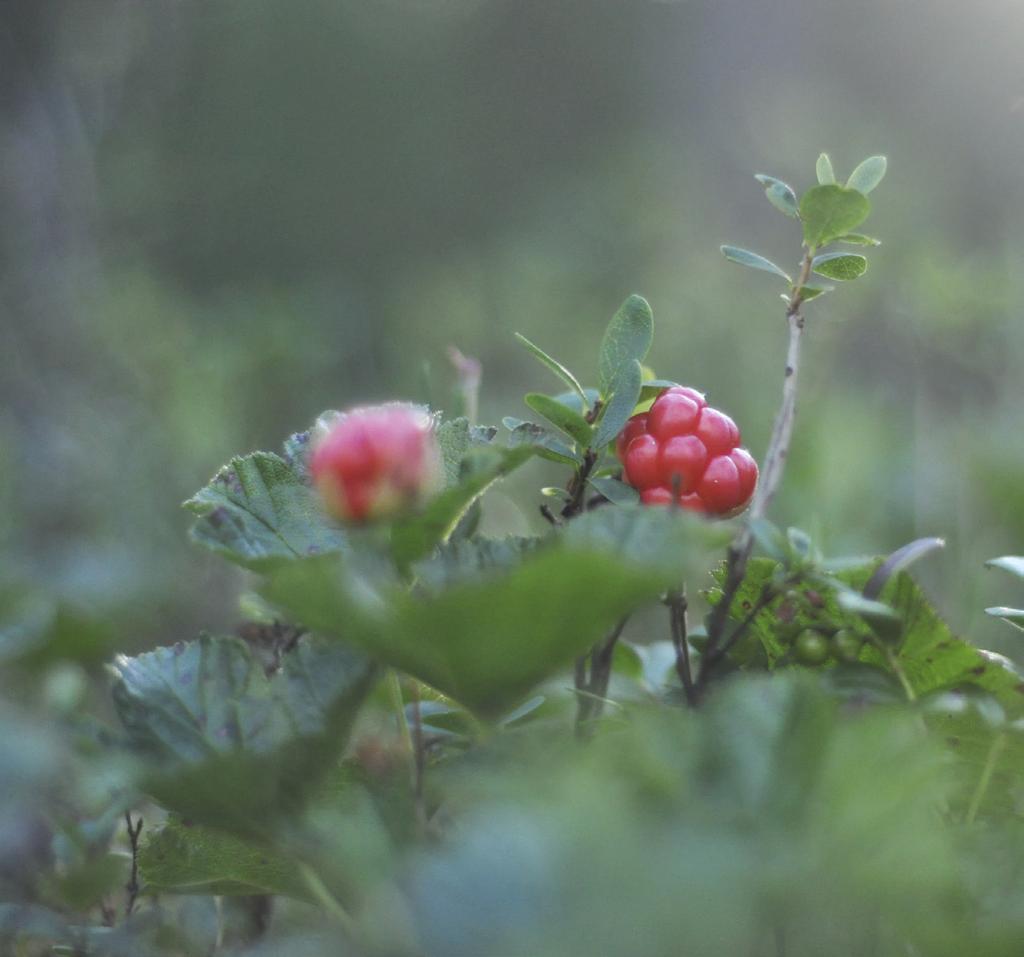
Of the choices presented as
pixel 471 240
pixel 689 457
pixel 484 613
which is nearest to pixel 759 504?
pixel 689 457

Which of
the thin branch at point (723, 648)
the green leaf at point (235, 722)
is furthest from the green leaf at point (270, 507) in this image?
the thin branch at point (723, 648)

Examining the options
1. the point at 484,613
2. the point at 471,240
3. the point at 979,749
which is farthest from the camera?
the point at 471,240

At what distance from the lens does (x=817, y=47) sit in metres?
4.36

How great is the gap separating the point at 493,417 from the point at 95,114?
5.88 ft

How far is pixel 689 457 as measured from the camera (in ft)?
1.57

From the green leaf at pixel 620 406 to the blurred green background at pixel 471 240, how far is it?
86 mm

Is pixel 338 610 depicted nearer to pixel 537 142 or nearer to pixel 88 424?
pixel 88 424

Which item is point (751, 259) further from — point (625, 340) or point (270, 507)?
point (270, 507)

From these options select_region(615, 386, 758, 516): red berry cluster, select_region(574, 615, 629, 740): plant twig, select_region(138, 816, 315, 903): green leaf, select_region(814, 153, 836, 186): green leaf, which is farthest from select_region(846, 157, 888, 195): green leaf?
select_region(138, 816, 315, 903): green leaf

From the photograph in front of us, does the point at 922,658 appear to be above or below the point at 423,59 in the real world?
below

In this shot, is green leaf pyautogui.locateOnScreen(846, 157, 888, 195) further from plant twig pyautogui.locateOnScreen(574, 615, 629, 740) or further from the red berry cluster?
plant twig pyautogui.locateOnScreen(574, 615, 629, 740)

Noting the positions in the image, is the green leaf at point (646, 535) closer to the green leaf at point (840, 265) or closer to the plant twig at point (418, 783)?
the plant twig at point (418, 783)

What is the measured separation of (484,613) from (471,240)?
4.45m

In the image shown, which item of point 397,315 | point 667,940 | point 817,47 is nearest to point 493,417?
point 397,315
